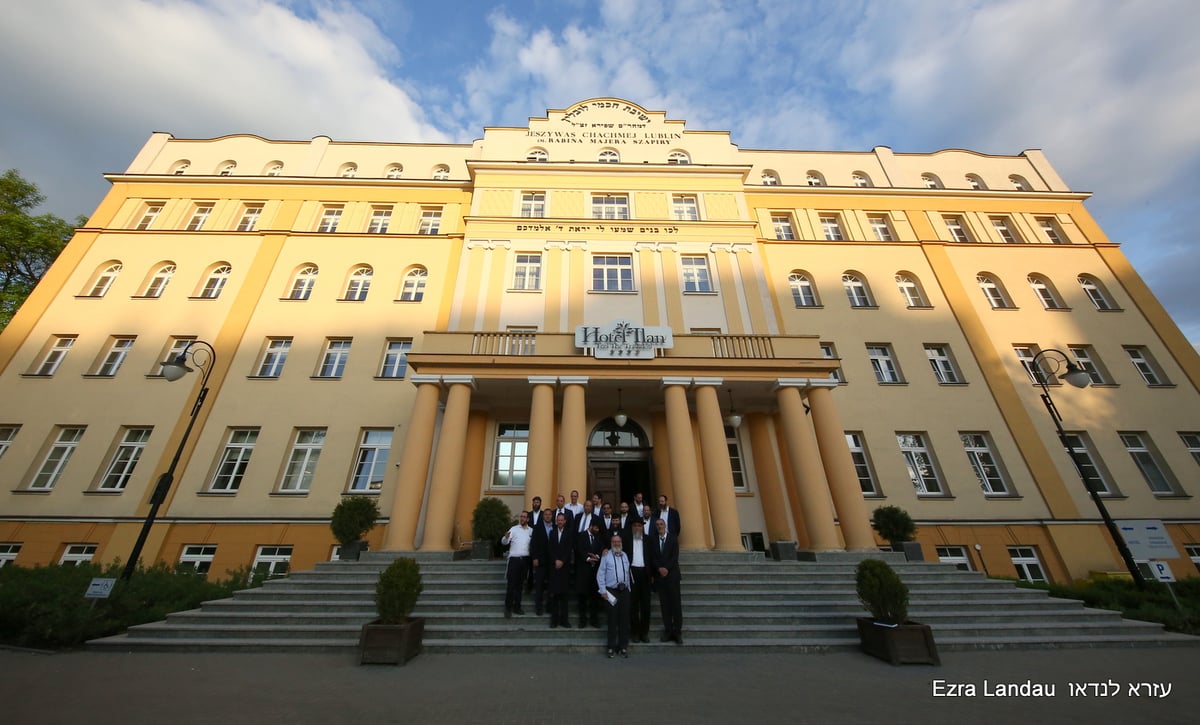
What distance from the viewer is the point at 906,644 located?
601cm

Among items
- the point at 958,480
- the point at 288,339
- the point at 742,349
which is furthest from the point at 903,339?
the point at 288,339

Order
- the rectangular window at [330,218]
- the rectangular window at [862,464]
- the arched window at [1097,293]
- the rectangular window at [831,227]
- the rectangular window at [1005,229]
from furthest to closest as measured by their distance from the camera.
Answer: the rectangular window at [1005,229], the rectangular window at [831,227], the rectangular window at [330,218], the arched window at [1097,293], the rectangular window at [862,464]

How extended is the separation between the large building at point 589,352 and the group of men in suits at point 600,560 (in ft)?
9.17

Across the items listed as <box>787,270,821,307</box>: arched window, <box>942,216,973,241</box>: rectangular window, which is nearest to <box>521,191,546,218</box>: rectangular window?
<box>787,270,821,307</box>: arched window

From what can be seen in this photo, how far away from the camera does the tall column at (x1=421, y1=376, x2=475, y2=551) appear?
33.9 ft

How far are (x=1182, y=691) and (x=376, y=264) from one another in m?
21.5

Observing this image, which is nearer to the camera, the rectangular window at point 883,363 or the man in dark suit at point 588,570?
the man in dark suit at point 588,570

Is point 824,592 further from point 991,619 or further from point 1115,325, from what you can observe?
point 1115,325

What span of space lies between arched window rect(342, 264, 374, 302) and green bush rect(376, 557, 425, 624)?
13344mm

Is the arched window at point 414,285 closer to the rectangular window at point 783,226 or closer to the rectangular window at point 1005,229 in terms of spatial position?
the rectangular window at point 783,226

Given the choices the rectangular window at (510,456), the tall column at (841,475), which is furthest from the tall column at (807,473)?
the rectangular window at (510,456)

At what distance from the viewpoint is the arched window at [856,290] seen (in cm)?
1770

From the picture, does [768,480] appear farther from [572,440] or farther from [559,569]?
[559,569]

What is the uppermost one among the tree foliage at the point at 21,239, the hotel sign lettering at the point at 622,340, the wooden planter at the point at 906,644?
the tree foliage at the point at 21,239
